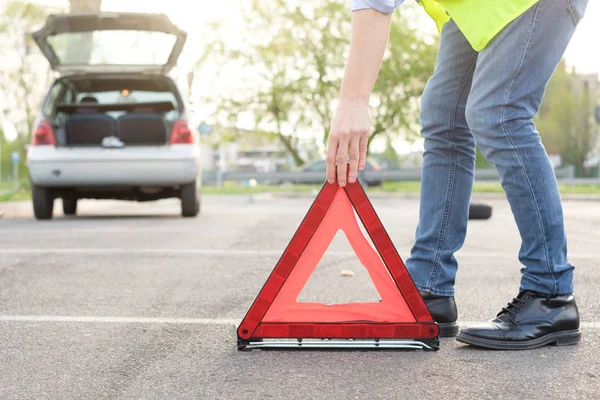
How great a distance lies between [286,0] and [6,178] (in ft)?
70.0

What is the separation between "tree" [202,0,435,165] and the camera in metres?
29.4

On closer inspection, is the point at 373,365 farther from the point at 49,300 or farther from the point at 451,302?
the point at 49,300

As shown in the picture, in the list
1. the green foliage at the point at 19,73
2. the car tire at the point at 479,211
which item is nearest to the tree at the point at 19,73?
the green foliage at the point at 19,73

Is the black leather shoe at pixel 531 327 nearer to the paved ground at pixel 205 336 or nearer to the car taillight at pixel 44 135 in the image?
the paved ground at pixel 205 336

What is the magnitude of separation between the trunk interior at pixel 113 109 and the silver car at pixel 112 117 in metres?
0.01

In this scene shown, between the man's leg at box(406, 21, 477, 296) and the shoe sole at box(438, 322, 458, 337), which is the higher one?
the man's leg at box(406, 21, 477, 296)

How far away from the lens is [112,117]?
1013cm

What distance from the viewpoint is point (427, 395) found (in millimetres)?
2213

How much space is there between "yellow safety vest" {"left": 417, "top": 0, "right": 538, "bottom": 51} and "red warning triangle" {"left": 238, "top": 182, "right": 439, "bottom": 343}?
2.08ft

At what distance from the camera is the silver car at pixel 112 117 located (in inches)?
371

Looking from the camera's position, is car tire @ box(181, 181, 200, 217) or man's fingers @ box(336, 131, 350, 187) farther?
car tire @ box(181, 181, 200, 217)

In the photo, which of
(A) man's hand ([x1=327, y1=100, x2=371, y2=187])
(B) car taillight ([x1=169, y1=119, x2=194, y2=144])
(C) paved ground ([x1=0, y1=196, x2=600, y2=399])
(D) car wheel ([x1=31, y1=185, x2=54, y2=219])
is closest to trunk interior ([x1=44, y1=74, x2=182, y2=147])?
(B) car taillight ([x1=169, y1=119, x2=194, y2=144])

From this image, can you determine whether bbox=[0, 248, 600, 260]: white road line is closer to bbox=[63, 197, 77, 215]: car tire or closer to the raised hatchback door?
the raised hatchback door

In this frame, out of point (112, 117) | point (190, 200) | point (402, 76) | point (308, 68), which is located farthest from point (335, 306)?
point (308, 68)
